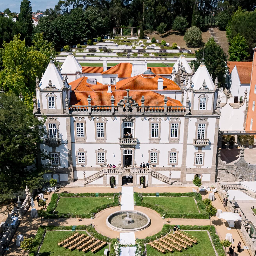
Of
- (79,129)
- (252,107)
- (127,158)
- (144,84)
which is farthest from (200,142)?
(252,107)

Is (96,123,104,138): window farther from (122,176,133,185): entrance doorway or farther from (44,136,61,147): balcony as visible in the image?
(122,176,133,185): entrance doorway

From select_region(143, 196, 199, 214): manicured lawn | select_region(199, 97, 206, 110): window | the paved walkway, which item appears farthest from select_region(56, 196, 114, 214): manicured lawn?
select_region(199, 97, 206, 110): window

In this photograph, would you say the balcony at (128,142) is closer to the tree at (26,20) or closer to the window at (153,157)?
the window at (153,157)

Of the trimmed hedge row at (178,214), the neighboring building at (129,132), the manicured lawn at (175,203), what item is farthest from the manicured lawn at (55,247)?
the neighboring building at (129,132)

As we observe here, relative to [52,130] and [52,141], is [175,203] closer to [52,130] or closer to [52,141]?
[52,141]

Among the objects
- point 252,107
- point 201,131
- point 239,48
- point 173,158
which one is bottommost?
point 173,158

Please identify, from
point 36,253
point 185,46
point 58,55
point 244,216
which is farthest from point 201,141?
point 185,46

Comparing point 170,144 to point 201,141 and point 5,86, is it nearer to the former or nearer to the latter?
point 201,141
